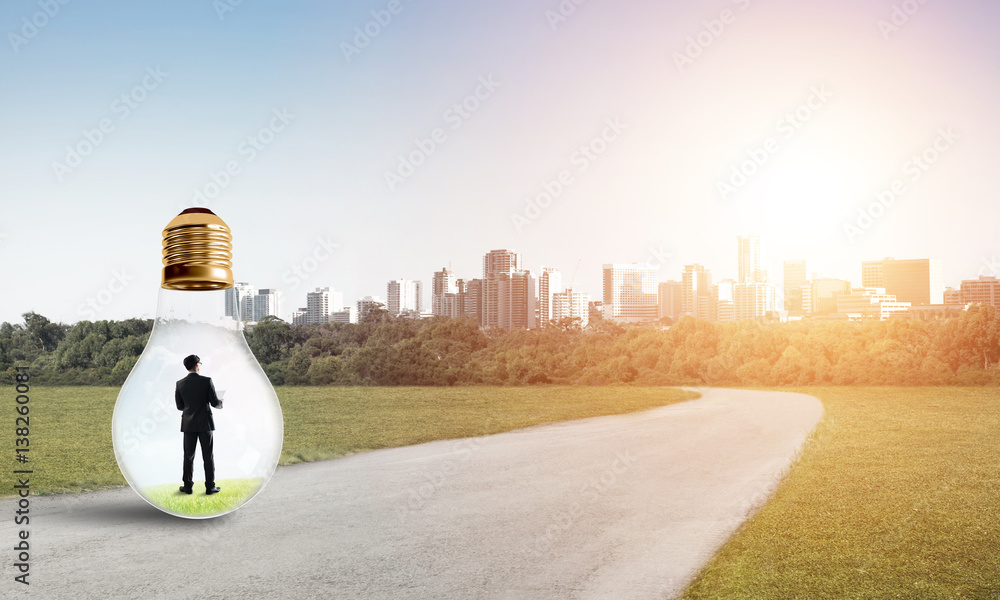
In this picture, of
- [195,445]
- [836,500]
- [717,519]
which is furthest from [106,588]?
[836,500]

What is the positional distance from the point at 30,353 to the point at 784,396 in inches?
1235

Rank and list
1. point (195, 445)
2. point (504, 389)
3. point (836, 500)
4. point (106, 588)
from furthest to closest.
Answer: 1. point (504, 389)
2. point (836, 500)
3. point (106, 588)
4. point (195, 445)

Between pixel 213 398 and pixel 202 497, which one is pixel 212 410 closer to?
pixel 213 398

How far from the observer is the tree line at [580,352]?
2758 centimetres

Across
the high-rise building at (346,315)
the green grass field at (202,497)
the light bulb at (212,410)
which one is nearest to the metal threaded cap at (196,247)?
the light bulb at (212,410)

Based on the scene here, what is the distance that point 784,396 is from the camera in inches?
1096

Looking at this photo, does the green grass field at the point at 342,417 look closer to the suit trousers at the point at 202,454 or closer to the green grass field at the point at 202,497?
the suit trousers at the point at 202,454

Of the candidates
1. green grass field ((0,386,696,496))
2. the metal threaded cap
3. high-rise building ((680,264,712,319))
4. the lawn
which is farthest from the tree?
high-rise building ((680,264,712,319))

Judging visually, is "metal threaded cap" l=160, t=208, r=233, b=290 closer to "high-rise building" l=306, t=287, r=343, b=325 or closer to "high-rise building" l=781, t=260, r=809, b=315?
"high-rise building" l=306, t=287, r=343, b=325

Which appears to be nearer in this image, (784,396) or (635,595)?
(635,595)

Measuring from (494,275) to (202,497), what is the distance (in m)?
32.5

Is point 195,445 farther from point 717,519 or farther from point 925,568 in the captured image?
point 925,568

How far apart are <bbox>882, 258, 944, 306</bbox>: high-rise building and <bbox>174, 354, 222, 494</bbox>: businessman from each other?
38469mm

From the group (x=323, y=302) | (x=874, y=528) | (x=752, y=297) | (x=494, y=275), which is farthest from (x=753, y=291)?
(x=874, y=528)
